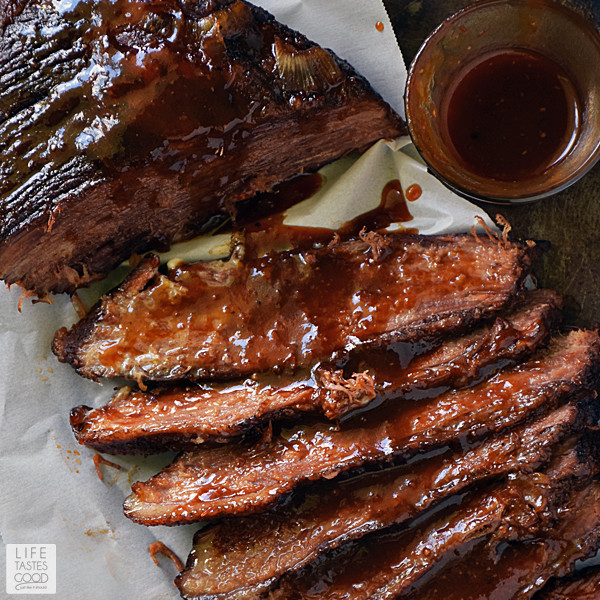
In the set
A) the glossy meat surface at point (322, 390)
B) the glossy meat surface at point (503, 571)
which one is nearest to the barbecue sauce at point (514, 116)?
the glossy meat surface at point (322, 390)

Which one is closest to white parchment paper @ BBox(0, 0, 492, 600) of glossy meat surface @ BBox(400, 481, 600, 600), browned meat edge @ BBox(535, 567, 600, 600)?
glossy meat surface @ BBox(400, 481, 600, 600)

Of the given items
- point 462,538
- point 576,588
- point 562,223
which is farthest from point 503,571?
point 562,223

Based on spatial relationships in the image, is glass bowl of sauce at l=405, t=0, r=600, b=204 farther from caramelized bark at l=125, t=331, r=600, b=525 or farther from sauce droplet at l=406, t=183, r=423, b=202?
caramelized bark at l=125, t=331, r=600, b=525

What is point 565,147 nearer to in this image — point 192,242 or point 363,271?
point 363,271

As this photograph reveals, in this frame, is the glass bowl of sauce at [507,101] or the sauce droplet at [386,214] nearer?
the glass bowl of sauce at [507,101]

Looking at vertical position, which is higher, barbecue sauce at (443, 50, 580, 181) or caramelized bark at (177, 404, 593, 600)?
barbecue sauce at (443, 50, 580, 181)

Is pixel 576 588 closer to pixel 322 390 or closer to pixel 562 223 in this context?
pixel 322 390

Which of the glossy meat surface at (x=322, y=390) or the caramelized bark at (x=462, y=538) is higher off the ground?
the glossy meat surface at (x=322, y=390)

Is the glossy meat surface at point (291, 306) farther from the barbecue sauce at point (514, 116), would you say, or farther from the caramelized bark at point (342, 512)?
the caramelized bark at point (342, 512)
